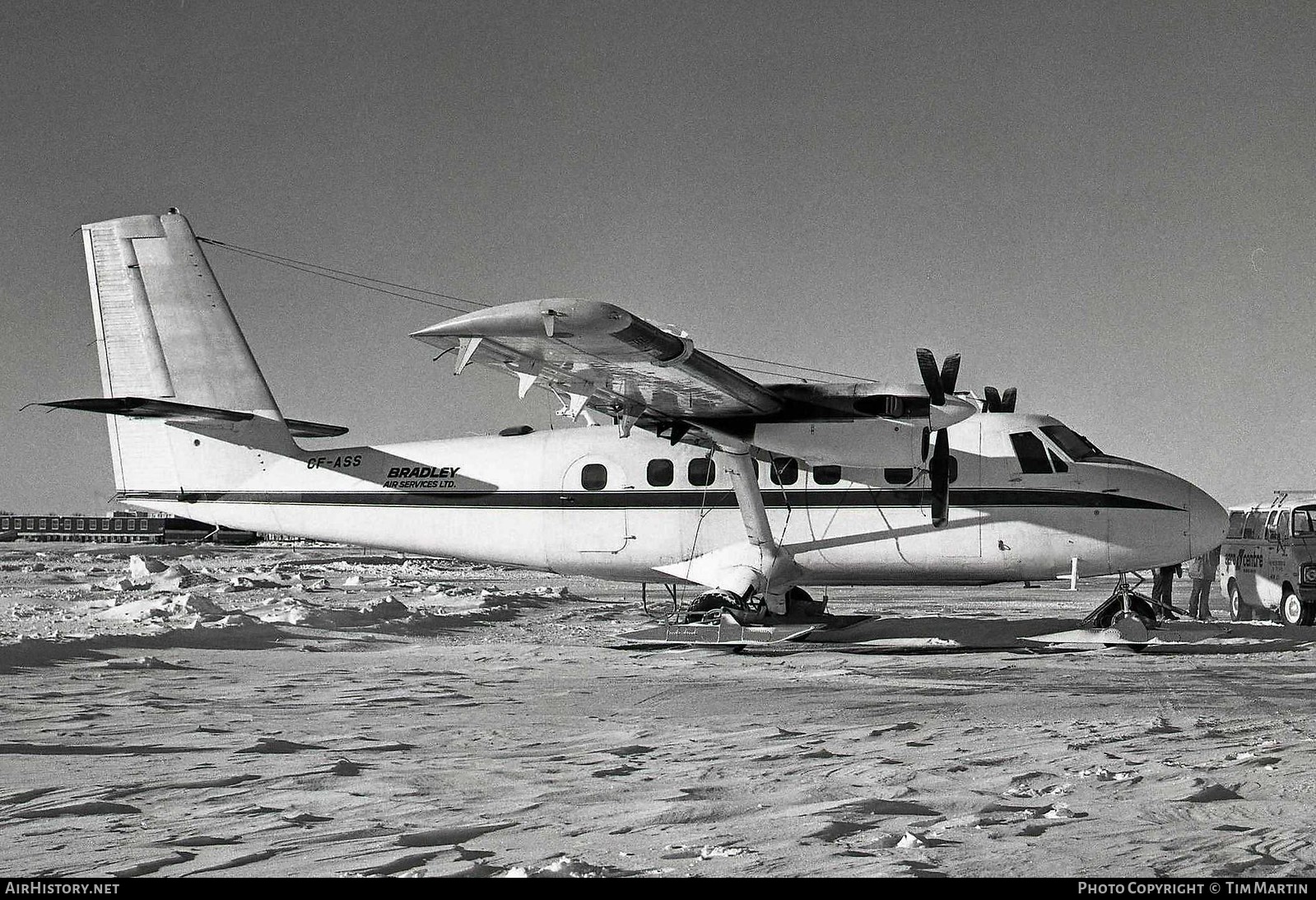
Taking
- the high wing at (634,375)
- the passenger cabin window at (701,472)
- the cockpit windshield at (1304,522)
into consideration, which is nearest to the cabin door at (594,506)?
the passenger cabin window at (701,472)

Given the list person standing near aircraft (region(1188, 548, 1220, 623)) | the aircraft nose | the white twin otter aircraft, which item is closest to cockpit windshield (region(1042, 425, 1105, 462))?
the white twin otter aircraft

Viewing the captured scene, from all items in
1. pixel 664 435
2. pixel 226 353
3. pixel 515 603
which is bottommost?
pixel 515 603

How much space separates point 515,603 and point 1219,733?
1448cm

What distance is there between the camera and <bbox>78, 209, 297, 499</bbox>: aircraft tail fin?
48.3 feet

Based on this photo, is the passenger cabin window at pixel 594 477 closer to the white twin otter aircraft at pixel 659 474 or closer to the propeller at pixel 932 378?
the white twin otter aircraft at pixel 659 474

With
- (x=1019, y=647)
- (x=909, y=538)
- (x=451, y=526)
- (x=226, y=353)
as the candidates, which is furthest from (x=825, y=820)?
(x=226, y=353)

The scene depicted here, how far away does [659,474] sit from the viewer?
46.2 ft

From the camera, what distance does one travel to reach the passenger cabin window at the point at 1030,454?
521 inches

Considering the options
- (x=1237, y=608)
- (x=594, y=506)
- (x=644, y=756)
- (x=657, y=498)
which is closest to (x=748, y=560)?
(x=657, y=498)

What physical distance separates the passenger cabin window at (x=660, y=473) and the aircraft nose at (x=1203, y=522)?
6.67 meters

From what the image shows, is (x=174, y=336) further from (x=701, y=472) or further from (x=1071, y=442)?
(x=1071, y=442)

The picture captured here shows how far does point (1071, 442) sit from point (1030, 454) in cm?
57

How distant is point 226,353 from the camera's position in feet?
48.6
